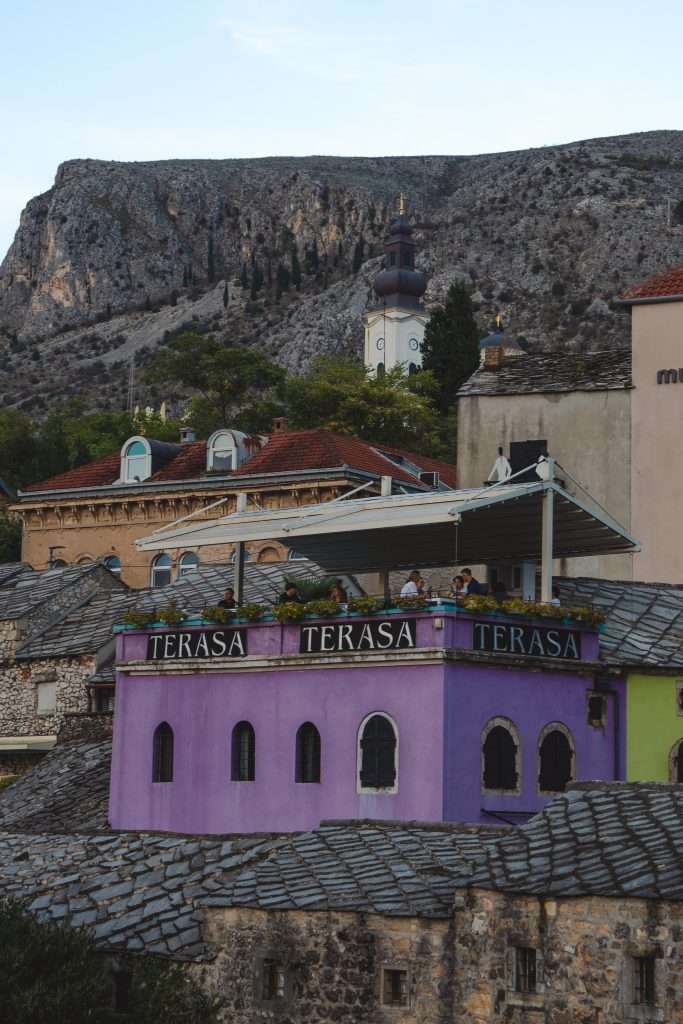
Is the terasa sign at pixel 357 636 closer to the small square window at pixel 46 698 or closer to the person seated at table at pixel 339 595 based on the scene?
the person seated at table at pixel 339 595

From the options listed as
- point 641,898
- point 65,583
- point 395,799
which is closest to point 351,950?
point 641,898

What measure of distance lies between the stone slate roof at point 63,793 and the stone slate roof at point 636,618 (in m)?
10.9

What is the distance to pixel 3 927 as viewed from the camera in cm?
2647

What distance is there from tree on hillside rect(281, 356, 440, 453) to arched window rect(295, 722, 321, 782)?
59718 mm

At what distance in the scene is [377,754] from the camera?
34.0 metres

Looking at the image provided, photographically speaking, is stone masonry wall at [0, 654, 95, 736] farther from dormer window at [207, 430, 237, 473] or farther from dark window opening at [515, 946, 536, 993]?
dark window opening at [515, 946, 536, 993]

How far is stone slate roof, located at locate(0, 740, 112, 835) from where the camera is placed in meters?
39.9

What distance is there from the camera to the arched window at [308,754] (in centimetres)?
3491

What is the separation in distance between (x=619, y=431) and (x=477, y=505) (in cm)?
2253

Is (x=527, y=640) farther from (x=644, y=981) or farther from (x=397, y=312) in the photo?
(x=397, y=312)

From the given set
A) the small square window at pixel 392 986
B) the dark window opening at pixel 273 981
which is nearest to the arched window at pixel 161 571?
the dark window opening at pixel 273 981

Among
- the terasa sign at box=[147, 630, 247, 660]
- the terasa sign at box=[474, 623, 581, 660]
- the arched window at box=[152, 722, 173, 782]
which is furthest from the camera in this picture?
the arched window at box=[152, 722, 173, 782]

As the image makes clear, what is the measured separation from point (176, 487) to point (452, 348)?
4328 centimetres

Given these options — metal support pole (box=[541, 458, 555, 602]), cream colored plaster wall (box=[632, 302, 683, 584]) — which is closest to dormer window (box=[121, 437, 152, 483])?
cream colored plaster wall (box=[632, 302, 683, 584])
